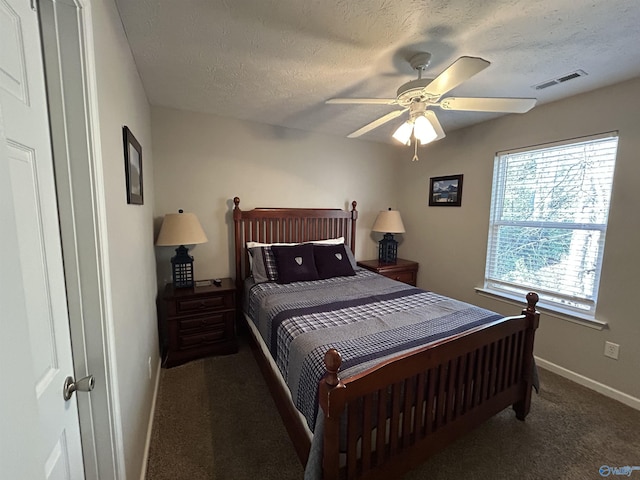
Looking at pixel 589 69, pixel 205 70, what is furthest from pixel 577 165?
pixel 205 70

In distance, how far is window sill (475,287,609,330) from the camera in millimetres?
2228

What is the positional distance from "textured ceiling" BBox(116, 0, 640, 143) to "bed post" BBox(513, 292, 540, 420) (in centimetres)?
153

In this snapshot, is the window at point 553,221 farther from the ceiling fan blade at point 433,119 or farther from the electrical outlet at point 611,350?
the ceiling fan blade at point 433,119

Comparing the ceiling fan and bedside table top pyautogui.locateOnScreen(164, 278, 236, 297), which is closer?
the ceiling fan

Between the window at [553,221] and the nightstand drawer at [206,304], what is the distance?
9.06ft

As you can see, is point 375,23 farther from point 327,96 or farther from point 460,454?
point 460,454

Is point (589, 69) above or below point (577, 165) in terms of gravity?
above

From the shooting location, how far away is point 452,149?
3.30m

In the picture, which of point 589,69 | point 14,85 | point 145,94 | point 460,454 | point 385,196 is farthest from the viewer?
point 385,196

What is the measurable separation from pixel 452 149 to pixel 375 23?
2.27 metres

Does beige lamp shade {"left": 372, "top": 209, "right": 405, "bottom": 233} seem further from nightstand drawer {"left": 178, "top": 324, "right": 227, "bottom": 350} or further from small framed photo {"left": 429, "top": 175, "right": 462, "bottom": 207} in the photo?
nightstand drawer {"left": 178, "top": 324, "right": 227, "bottom": 350}

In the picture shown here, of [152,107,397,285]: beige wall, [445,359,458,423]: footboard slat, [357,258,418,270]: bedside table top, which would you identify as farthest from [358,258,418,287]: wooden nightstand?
[445,359,458,423]: footboard slat

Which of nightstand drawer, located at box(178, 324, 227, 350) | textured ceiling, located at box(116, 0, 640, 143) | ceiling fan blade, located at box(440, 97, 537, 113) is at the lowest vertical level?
nightstand drawer, located at box(178, 324, 227, 350)

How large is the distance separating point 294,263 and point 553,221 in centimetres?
244
